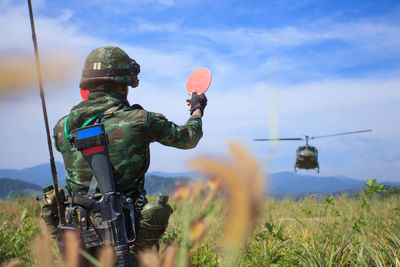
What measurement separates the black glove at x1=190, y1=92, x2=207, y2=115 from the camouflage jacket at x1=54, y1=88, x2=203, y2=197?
163mm

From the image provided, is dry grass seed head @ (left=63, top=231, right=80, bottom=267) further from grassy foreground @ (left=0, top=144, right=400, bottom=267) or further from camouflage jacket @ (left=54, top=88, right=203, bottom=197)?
camouflage jacket @ (left=54, top=88, right=203, bottom=197)

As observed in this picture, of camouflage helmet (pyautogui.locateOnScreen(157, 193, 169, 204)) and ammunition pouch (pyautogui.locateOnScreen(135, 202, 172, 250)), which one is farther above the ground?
camouflage helmet (pyautogui.locateOnScreen(157, 193, 169, 204))

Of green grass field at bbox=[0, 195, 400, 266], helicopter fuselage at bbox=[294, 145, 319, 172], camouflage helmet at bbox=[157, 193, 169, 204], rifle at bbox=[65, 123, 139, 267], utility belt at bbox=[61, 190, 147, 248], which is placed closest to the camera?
rifle at bbox=[65, 123, 139, 267]

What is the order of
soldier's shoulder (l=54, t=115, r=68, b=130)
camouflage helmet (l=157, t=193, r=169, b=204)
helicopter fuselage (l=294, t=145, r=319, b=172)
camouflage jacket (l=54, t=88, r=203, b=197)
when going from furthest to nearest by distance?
1. helicopter fuselage (l=294, t=145, r=319, b=172)
2. soldier's shoulder (l=54, t=115, r=68, b=130)
3. camouflage helmet (l=157, t=193, r=169, b=204)
4. camouflage jacket (l=54, t=88, r=203, b=197)

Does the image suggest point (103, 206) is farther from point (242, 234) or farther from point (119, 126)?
point (242, 234)

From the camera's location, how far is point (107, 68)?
3.01m

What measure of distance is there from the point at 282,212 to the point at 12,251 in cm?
659

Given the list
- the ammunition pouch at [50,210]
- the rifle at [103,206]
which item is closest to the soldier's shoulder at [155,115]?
the rifle at [103,206]

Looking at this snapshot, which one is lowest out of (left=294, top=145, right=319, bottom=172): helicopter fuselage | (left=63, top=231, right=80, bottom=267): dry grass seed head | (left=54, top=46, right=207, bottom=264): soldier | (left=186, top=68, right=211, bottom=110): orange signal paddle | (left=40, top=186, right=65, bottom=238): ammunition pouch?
(left=294, top=145, right=319, bottom=172): helicopter fuselage

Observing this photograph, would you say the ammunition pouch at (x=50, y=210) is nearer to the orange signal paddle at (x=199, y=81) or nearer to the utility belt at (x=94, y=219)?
the utility belt at (x=94, y=219)

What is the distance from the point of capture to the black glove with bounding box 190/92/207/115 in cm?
312

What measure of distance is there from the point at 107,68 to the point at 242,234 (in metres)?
2.70

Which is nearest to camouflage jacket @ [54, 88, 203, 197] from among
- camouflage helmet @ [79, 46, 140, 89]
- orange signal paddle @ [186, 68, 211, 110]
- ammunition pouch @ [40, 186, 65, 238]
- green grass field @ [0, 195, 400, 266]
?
camouflage helmet @ [79, 46, 140, 89]

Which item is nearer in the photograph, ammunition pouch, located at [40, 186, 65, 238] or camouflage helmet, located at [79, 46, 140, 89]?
camouflage helmet, located at [79, 46, 140, 89]
